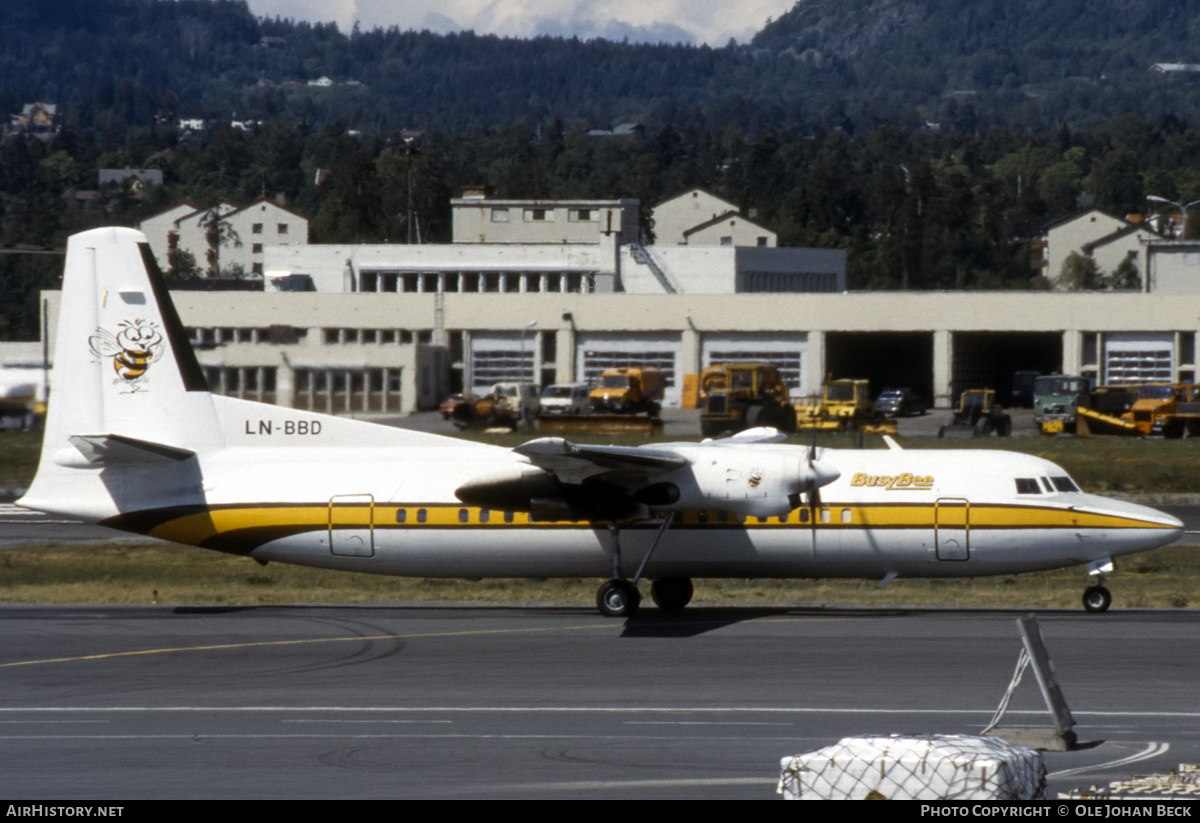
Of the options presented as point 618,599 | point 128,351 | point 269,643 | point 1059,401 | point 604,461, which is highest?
point 128,351

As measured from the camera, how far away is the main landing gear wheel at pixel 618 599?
2495cm

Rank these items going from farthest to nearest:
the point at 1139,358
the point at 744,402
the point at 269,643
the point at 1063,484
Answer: the point at 1139,358 → the point at 744,402 → the point at 1063,484 → the point at 269,643

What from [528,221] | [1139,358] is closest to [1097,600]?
[1139,358]

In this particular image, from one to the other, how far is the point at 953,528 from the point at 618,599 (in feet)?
17.7

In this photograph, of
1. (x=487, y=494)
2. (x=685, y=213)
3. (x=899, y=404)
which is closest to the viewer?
(x=487, y=494)

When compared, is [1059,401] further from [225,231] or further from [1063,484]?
[225,231]

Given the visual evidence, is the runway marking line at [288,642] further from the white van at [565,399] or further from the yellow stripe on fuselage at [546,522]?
the white van at [565,399]

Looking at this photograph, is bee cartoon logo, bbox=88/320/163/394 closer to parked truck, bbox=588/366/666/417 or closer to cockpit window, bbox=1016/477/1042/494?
cockpit window, bbox=1016/477/1042/494

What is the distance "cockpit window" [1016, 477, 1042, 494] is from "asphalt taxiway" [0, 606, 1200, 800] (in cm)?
198

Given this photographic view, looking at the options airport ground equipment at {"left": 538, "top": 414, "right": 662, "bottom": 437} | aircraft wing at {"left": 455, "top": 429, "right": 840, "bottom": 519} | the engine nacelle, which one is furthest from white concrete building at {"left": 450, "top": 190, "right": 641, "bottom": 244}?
the engine nacelle

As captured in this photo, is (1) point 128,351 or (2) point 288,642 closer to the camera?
(2) point 288,642

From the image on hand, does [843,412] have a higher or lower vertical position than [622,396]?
lower

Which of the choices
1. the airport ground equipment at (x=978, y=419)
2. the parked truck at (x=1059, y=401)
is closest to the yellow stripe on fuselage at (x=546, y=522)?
the airport ground equipment at (x=978, y=419)

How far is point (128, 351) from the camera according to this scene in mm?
26000
